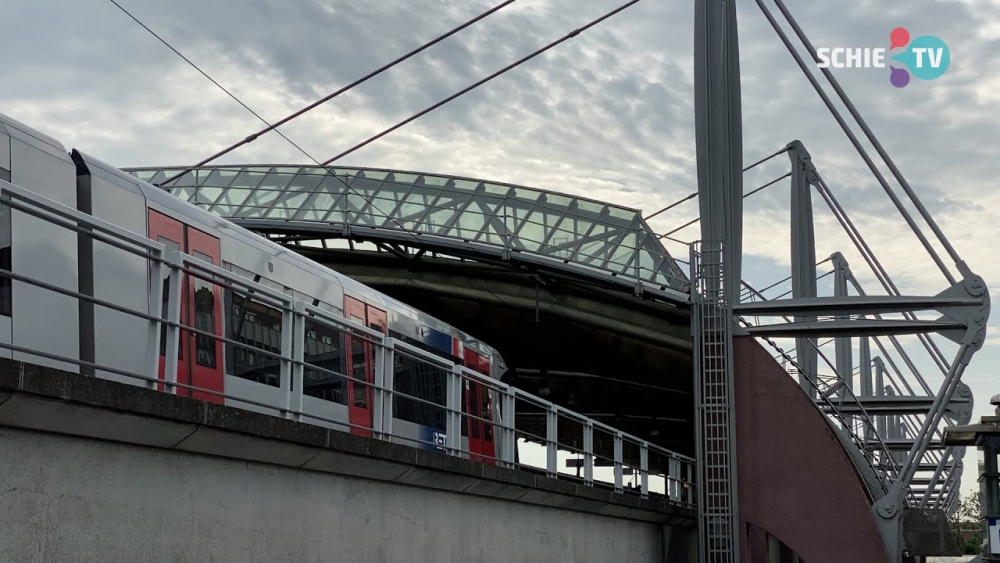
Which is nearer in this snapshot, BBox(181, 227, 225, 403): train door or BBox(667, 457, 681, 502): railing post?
BBox(181, 227, 225, 403): train door

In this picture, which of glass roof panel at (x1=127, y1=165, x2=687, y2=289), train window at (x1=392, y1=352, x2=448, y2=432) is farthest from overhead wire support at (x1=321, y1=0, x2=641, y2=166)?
train window at (x1=392, y1=352, x2=448, y2=432)

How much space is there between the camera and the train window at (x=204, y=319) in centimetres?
1122

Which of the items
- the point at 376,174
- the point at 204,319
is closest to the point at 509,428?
the point at 204,319

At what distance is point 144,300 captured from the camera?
36.1ft

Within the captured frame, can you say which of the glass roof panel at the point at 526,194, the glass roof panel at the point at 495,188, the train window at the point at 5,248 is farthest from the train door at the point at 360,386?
the glass roof panel at the point at 495,188

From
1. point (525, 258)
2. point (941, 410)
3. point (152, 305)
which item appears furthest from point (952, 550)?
point (152, 305)

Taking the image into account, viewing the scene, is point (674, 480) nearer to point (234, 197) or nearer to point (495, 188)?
point (495, 188)

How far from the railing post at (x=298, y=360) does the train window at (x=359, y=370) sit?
2604 millimetres

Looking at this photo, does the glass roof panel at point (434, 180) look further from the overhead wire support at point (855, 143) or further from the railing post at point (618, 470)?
the railing post at point (618, 470)

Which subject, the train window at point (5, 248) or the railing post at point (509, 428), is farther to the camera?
the railing post at point (509, 428)

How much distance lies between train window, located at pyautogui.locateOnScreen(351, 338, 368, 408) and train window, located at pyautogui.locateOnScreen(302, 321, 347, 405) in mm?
168

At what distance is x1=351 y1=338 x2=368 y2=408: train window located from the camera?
12415 millimetres

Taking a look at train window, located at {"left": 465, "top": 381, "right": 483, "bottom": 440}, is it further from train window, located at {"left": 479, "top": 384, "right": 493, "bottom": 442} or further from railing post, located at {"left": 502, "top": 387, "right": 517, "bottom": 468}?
railing post, located at {"left": 502, "top": 387, "right": 517, "bottom": 468}

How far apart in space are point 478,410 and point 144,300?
1122cm
